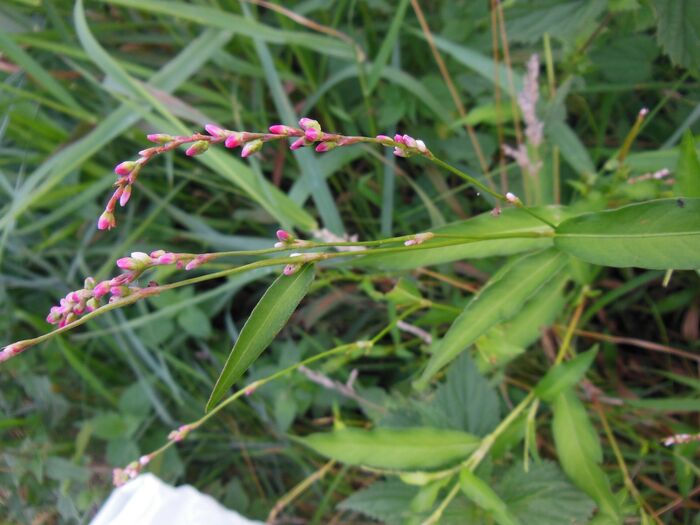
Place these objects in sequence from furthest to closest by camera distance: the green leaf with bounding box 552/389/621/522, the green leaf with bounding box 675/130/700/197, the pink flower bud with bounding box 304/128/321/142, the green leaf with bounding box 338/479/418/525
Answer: the green leaf with bounding box 338/479/418/525
the green leaf with bounding box 552/389/621/522
the green leaf with bounding box 675/130/700/197
the pink flower bud with bounding box 304/128/321/142

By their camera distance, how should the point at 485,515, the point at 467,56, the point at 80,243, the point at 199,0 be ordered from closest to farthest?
1. the point at 485,515
2. the point at 467,56
3. the point at 199,0
4. the point at 80,243

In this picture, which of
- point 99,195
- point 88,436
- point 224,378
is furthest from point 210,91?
point 224,378

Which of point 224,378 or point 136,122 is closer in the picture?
point 224,378

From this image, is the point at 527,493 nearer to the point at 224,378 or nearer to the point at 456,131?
the point at 224,378

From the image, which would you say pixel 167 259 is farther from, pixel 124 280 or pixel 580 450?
pixel 580 450

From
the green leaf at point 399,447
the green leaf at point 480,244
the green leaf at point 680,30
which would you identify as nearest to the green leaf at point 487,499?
the green leaf at point 399,447

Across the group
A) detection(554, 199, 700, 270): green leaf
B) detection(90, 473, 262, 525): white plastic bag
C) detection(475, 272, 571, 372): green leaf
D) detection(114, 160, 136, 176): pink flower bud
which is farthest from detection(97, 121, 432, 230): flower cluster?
detection(90, 473, 262, 525): white plastic bag

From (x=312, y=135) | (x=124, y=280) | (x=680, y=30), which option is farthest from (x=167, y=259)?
(x=680, y=30)

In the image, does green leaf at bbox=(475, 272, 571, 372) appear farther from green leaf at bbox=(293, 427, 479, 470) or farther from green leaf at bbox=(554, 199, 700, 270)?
green leaf at bbox=(554, 199, 700, 270)
